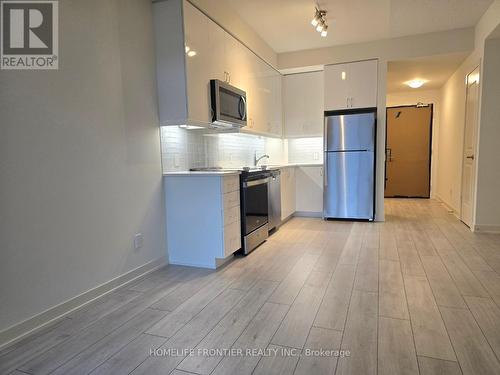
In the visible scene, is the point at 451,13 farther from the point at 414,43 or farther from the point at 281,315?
the point at 281,315

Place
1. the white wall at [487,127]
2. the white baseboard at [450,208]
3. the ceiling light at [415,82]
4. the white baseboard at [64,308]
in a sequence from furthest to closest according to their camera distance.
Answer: the ceiling light at [415,82] < the white baseboard at [450,208] < the white wall at [487,127] < the white baseboard at [64,308]

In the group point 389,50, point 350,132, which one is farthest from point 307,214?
point 389,50

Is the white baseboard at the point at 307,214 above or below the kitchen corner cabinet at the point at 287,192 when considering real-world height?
below

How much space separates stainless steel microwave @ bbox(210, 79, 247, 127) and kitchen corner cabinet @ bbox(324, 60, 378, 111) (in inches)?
68.8

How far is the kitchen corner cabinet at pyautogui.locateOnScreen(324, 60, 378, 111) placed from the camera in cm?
464

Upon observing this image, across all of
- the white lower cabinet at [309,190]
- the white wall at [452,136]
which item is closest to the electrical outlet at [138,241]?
the white lower cabinet at [309,190]

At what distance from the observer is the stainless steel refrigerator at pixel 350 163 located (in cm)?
461

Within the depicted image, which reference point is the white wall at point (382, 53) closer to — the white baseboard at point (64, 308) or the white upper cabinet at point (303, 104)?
the white upper cabinet at point (303, 104)

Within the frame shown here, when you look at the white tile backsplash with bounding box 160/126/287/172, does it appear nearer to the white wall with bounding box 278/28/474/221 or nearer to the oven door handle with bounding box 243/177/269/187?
the oven door handle with bounding box 243/177/269/187

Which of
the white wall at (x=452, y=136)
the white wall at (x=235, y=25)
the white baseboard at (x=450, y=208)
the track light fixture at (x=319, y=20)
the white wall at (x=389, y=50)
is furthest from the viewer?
the white baseboard at (x=450, y=208)

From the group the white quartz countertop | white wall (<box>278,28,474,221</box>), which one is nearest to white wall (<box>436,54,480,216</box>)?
white wall (<box>278,28,474,221</box>)

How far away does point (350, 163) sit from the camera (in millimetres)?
4727

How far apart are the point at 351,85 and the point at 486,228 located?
262 cm

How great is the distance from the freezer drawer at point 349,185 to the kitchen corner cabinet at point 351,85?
2.49 ft
